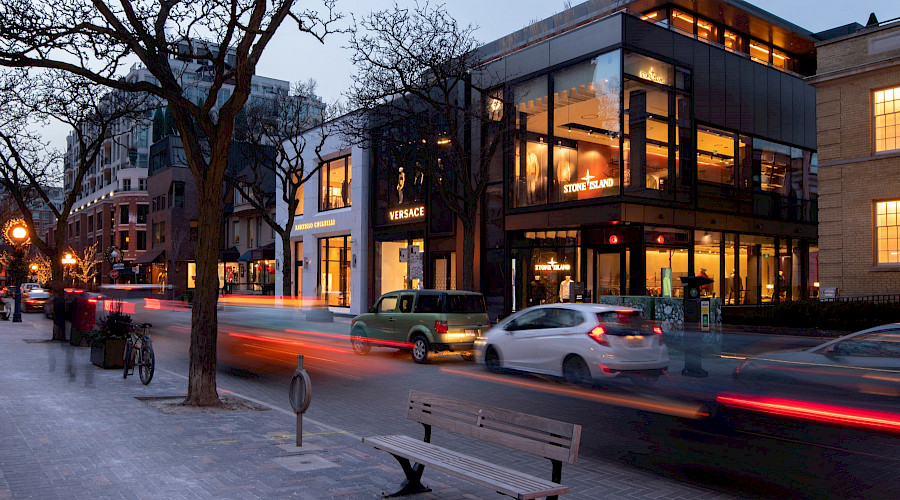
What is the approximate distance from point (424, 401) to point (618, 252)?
19225 millimetres

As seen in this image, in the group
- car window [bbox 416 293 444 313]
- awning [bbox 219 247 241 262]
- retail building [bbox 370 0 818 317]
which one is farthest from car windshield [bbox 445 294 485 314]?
awning [bbox 219 247 241 262]

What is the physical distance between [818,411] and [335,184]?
108 ft

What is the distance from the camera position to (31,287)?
50.8 meters

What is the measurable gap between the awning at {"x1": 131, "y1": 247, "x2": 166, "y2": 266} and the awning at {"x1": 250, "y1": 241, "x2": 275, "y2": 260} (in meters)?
24.5

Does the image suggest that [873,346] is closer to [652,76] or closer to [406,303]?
[406,303]

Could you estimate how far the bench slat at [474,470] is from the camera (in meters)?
5.11

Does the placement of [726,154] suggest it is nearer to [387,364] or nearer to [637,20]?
[637,20]

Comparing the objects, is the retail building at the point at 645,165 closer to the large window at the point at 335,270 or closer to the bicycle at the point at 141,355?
the large window at the point at 335,270

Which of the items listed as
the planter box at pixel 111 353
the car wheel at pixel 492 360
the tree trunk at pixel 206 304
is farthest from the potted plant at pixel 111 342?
the car wheel at pixel 492 360

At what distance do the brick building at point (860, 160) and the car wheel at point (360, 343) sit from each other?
1427cm

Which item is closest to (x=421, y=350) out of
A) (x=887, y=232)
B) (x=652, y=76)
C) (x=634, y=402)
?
(x=634, y=402)

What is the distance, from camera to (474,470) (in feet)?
18.5

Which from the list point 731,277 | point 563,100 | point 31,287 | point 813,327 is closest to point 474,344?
point 813,327

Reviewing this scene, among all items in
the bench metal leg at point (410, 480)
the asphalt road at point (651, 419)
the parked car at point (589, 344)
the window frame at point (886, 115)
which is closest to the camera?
the bench metal leg at point (410, 480)
